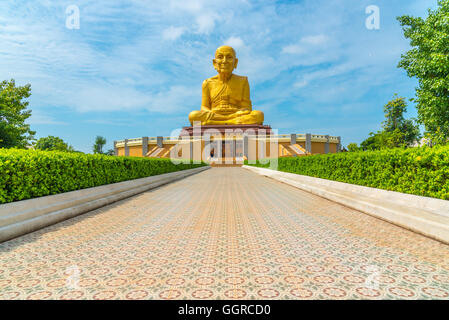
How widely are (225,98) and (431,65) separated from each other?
102 ft

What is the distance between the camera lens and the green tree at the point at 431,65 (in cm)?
1196

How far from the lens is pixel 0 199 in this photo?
14.1ft

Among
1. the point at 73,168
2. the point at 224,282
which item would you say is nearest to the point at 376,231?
the point at 224,282

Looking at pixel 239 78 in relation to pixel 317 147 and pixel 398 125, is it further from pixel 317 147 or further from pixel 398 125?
pixel 398 125

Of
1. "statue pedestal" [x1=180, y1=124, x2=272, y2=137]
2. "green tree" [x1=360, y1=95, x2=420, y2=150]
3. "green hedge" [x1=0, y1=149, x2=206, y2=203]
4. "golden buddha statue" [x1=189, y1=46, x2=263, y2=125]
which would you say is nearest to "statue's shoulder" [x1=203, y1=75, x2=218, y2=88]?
"golden buddha statue" [x1=189, y1=46, x2=263, y2=125]

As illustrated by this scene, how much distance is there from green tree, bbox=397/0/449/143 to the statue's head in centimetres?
2668

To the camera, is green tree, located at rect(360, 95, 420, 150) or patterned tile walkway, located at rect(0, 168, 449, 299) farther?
green tree, located at rect(360, 95, 420, 150)

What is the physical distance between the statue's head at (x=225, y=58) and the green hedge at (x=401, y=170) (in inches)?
1289

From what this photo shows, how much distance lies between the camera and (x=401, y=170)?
5996 mm

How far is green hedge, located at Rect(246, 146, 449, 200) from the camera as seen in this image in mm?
5004

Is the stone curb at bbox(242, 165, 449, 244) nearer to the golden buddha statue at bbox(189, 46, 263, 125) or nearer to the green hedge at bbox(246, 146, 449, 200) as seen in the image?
the green hedge at bbox(246, 146, 449, 200)
